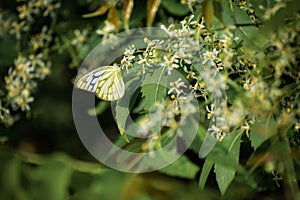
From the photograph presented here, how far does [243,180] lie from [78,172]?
44cm

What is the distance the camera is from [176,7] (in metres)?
1.68

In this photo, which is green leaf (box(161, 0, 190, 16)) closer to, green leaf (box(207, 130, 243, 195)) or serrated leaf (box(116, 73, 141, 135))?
serrated leaf (box(116, 73, 141, 135))

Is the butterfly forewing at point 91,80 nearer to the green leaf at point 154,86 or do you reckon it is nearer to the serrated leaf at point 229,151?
the green leaf at point 154,86

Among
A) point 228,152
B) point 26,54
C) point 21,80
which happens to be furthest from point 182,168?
point 26,54

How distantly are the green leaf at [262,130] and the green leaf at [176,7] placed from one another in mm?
563

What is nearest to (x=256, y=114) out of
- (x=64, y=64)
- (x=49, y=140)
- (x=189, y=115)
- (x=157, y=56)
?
(x=189, y=115)

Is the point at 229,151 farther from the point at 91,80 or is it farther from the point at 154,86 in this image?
the point at 91,80

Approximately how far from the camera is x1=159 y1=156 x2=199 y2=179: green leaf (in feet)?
3.17

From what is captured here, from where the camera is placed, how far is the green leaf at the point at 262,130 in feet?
3.71

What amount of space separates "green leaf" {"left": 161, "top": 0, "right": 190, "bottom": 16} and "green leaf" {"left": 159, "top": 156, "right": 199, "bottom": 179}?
0.70 metres

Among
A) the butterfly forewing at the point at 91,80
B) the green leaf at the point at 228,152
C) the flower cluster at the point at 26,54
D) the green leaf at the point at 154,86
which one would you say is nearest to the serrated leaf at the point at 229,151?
the green leaf at the point at 228,152

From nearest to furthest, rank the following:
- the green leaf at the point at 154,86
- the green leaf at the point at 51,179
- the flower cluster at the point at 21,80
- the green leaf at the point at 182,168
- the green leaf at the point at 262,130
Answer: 1. the green leaf at the point at 51,179
2. the green leaf at the point at 182,168
3. the green leaf at the point at 262,130
4. the green leaf at the point at 154,86
5. the flower cluster at the point at 21,80

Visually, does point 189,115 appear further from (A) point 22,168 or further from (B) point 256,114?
(A) point 22,168

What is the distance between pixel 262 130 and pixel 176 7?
64 centimetres
